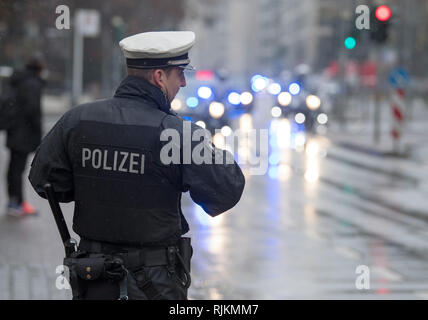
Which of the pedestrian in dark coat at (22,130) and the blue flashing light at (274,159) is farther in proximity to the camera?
the blue flashing light at (274,159)

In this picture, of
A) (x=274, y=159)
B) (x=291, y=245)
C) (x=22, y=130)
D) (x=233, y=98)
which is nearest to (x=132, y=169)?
(x=291, y=245)

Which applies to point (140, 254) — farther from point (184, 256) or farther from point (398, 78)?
point (398, 78)

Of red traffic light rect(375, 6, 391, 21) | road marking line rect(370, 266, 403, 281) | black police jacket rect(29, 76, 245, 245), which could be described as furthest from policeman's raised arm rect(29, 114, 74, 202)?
red traffic light rect(375, 6, 391, 21)

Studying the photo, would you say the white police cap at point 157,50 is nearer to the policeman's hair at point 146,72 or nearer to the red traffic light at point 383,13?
the policeman's hair at point 146,72

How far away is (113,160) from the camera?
13.5 feet

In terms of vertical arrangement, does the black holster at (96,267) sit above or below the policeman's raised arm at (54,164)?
below

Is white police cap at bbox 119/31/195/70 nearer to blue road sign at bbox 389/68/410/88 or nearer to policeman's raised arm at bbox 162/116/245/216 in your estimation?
policeman's raised arm at bbox 162/116/245/216

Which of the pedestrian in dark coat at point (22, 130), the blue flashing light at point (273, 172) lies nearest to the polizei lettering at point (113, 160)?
the pedestrian in dark coat at point (22, 130)

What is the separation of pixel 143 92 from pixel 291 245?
6.79 metres

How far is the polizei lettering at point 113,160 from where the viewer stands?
13.4 ft

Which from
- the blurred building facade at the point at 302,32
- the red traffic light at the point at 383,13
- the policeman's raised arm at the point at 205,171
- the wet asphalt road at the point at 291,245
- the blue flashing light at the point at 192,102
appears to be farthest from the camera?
the blurred building facade at the point at 302,32

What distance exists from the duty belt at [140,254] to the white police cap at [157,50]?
0.78 meters

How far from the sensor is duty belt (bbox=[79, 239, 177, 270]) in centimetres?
409

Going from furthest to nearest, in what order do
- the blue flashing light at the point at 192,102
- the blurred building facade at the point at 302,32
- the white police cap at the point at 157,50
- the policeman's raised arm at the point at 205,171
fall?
the blurred building facade at the point at 302,32 < the blue flashing light at the point at 192,102 < the white police cap at the point at 157,50 < the policeman's raised arm at the point at 205,171
